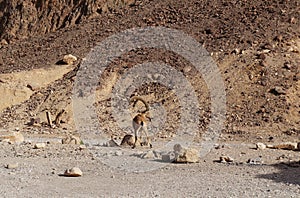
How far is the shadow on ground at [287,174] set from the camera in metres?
11.1

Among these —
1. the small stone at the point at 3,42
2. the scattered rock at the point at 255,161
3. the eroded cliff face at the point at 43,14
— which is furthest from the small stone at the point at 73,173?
the small stone at the point at 3,42

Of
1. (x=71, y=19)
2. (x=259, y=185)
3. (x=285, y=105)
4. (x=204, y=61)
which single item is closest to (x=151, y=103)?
(x=204, y=61)

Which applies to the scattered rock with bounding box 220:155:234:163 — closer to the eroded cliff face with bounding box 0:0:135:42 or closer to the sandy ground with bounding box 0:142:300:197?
the sandy ground with bounding box 0:142:300:197

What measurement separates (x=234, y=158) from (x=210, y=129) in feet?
22.0

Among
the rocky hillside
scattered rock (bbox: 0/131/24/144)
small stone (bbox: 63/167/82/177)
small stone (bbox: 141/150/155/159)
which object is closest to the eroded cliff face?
the rocky hillside


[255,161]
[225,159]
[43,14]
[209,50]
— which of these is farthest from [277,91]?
[43,14]

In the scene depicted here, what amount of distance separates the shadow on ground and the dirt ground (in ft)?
0.06

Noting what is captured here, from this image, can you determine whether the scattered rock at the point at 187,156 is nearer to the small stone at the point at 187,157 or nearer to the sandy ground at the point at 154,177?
the small stone at the point at 187,157

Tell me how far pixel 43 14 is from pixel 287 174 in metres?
33.1

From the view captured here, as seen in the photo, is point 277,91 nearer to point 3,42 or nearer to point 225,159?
point 225,159

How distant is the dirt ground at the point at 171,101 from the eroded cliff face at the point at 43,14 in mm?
352

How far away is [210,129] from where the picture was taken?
20.7 metres

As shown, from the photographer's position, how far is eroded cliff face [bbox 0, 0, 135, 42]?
129 feet

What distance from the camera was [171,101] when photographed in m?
23.3
